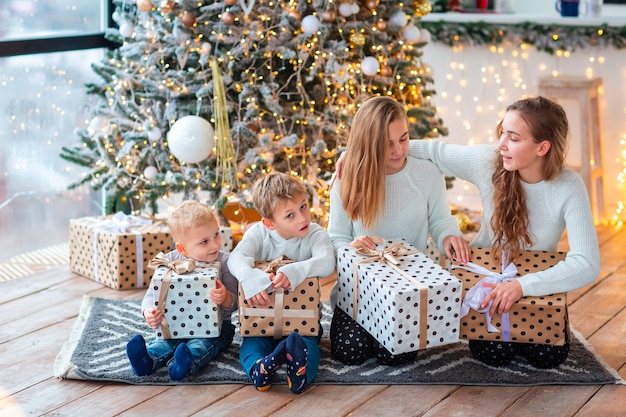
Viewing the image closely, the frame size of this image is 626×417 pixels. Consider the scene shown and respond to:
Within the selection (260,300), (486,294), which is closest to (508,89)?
(486,294)

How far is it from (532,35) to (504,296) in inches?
96.7

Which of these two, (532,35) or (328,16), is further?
(532,35)

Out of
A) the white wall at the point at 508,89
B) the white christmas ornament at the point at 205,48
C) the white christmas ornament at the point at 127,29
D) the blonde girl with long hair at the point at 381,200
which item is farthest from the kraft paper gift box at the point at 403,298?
the white wall at the point at 508,89

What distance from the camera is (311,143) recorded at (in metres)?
3.77

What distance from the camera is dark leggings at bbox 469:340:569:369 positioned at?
266cm

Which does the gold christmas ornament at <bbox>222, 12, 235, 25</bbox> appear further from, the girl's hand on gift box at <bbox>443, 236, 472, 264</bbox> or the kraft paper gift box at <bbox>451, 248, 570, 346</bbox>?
the kraft paper gift box at <bbox>451, 248, 570, 346</bbox>

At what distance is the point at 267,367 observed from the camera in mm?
2486

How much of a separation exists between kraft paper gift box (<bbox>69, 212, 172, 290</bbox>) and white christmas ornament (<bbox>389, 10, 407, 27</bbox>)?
4.25ft

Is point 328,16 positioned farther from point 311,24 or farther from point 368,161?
point 368,161

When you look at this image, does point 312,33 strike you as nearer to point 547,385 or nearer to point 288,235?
point 288,235

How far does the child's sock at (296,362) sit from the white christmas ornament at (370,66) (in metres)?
1.47

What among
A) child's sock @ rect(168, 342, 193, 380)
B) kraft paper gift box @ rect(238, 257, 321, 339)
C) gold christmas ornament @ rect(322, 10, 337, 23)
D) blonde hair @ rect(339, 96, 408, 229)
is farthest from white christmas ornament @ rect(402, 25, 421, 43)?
child's sock @ rect(168, 342, 193, 380)

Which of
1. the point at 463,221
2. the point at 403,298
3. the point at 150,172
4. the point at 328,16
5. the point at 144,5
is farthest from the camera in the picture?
the point at 463,221

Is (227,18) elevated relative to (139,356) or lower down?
elevated
